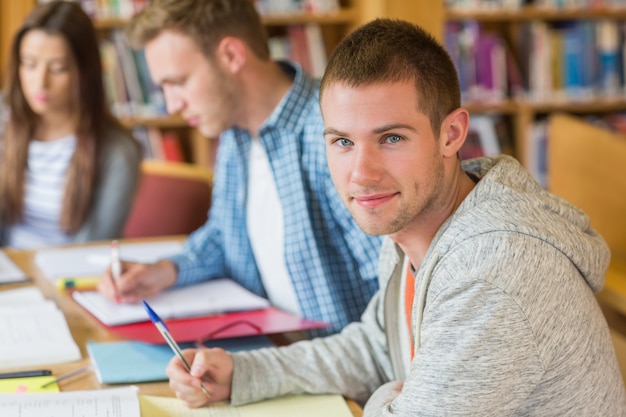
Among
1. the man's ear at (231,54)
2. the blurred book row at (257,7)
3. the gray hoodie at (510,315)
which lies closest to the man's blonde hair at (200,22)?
the man's ear at (231,54)

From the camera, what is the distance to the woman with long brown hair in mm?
2490

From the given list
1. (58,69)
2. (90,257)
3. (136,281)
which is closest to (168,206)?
(58,69)

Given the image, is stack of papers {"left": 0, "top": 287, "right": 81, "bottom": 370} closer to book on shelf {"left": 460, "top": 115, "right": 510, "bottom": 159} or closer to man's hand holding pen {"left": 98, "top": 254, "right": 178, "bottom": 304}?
man's hand holding pen {"left": 98, "top": 254, "right": 178, "bottom": 304}

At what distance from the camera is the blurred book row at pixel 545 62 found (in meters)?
3.99

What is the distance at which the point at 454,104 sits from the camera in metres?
1.21

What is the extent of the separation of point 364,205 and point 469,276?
0.20m

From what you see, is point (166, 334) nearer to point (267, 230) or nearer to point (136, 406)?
point (136, 406)

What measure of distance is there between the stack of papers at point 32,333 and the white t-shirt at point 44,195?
2.34 ft

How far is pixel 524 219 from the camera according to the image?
1.07 metres

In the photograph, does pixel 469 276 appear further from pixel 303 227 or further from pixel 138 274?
pixel 138 274

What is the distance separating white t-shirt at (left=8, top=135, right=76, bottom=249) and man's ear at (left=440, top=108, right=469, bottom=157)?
1.56 m

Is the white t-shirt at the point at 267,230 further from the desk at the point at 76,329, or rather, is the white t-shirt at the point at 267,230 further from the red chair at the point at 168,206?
the red chair at the point at 168,206

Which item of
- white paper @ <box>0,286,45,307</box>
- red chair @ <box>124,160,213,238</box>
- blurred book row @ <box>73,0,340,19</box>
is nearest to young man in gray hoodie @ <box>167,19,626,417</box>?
white paper @ <box>0,286,45,307</box>

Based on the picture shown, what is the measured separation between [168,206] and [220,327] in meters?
1.71
